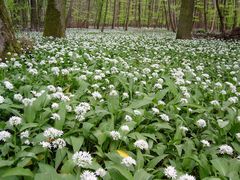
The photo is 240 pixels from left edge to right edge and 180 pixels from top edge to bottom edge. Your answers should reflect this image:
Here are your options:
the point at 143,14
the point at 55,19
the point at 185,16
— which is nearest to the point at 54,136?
the point at 55,19

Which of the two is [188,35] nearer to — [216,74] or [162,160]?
[216,74]

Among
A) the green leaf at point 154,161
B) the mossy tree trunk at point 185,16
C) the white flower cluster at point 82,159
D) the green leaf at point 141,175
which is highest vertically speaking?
the mossy tree trunk at point 185,16

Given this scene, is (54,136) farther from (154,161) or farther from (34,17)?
(34,17)

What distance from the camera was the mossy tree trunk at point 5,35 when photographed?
6.23 meters

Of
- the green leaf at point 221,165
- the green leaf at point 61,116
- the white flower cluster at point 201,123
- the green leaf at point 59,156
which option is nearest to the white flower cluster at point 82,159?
the green leaf at point 59,156

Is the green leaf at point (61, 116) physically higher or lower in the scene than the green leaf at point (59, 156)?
higher

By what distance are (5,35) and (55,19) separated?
5.82m

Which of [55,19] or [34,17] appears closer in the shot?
[55,19]

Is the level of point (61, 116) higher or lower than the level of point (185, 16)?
lower

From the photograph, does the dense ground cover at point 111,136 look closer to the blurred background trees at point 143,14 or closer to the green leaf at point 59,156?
the green leaf at point 59,156

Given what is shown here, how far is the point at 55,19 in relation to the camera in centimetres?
1193

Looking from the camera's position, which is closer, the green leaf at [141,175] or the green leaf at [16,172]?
the green leaf at [16,172]

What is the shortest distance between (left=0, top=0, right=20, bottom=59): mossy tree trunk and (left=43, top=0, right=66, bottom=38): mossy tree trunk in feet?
17.7

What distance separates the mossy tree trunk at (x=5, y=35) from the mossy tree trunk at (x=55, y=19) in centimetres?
538
